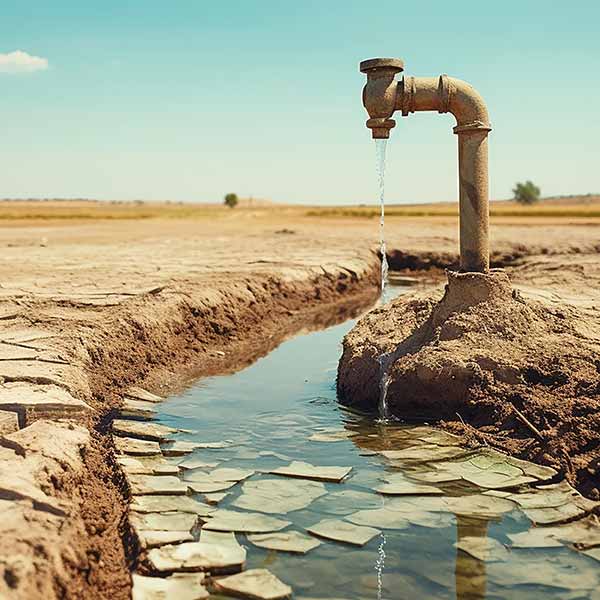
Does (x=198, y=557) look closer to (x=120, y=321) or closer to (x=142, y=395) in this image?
(x=142, y=395)

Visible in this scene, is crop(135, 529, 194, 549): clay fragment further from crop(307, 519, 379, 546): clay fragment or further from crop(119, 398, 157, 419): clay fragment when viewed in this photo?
crop(119, 398, 157, 419): clay fragment

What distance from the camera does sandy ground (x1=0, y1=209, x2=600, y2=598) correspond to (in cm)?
334

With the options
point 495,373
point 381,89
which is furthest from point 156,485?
point 381,89

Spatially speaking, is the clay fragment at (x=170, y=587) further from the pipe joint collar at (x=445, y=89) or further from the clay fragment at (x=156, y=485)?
the pipe joint collar at (x=445, y=89)

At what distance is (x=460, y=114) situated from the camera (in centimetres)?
584

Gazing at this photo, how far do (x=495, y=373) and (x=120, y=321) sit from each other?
3.26 m

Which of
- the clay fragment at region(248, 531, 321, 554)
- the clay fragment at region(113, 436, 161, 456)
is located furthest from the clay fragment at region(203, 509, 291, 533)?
the clay fragment at region(113, 436, 161, 456)

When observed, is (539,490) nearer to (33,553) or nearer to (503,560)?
(503,560)

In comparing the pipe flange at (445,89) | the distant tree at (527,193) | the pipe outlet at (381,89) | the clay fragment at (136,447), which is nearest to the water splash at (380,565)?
the clay fragment at (136,447)

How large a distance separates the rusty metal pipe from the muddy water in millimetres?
1463

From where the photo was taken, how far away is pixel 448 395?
218 inches

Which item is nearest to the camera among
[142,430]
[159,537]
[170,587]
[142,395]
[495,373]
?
[170,587]

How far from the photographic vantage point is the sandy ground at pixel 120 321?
334cm

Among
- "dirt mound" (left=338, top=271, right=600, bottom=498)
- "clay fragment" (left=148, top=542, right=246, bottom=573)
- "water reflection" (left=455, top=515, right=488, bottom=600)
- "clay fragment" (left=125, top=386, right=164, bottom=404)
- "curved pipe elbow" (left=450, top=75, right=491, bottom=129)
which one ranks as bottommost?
"water reflection" (left=455, top=515, right=488, bottom=600)
